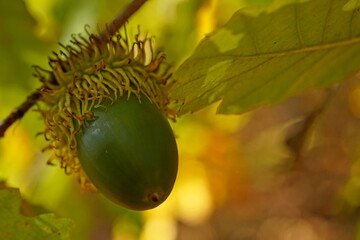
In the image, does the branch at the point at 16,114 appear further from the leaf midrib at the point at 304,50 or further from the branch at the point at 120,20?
the leaf midrib at the point at 304,50

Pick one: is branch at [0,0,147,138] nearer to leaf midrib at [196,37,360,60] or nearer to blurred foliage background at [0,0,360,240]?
blurred foliage background at [0,0,360,240]

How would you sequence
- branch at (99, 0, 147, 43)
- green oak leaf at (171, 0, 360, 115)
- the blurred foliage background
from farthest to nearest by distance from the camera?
1. the blurred foliage background
2. branch at (99, 0, 147, 43)
3. green oak leaf at (171, 0, 360, 115)

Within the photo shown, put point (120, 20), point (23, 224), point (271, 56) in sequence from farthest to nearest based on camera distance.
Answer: point (120, 20)
point (23, 224)
point (271, 56)

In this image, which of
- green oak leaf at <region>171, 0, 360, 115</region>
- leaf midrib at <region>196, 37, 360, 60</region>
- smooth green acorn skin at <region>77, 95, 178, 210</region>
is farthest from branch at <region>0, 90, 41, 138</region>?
leaf midrib at <region>196, 37, 360, 60</region>

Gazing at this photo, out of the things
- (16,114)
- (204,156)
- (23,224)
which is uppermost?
(16,114)

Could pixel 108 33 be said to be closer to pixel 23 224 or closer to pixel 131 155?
pixel 131 155

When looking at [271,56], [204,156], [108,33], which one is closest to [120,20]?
[108,33]
